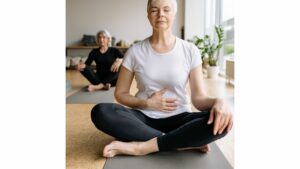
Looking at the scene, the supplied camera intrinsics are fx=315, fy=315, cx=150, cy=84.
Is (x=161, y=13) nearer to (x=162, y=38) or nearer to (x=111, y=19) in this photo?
(x=162, y=38)

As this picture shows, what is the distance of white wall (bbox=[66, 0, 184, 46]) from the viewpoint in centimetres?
740

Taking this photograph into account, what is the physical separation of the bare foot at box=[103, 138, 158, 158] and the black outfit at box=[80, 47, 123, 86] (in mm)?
2383

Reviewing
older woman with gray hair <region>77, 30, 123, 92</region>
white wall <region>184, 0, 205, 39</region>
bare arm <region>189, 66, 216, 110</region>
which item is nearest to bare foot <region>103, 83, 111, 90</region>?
older woman with gray hair <region>77, 30, 123, 92</region>

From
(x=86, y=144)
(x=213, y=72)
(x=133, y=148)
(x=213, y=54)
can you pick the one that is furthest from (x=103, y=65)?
(x=133, y=148)

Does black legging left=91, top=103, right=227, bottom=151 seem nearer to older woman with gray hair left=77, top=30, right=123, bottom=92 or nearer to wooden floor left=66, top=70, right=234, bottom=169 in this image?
wooden floor left=66, top=70, right=234, bottom=169

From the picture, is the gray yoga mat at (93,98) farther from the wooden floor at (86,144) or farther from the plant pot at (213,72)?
the plant pot at (213,72)

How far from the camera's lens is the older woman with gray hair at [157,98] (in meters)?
1.26

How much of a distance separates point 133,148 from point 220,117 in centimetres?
39

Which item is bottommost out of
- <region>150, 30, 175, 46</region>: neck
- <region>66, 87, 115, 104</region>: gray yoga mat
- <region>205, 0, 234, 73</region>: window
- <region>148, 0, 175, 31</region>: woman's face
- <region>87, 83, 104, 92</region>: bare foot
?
<region>66, 87, 115, 104</region>: gray yoga mat

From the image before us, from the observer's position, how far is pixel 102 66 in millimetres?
3748

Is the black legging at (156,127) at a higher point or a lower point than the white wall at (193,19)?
lower

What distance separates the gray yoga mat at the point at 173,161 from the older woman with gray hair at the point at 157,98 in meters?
0.03

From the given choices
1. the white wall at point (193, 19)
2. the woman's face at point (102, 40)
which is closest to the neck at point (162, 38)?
the woman's face at point (102, 40)

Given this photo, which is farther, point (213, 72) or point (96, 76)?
point (213, 72)
